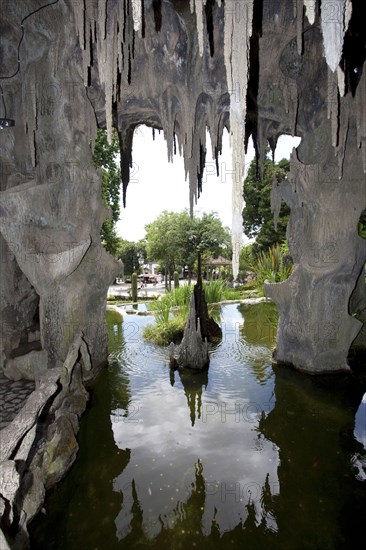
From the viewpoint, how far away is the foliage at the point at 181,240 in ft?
101

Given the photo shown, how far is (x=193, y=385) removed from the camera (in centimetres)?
737

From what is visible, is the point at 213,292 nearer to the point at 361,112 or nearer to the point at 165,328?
the point at 165,328

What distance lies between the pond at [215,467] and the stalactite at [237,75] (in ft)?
11.5

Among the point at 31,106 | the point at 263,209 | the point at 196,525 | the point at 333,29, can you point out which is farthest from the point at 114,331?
the point at 263,209

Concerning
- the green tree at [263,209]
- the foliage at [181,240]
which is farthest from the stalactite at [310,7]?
the foliage at [181,240]

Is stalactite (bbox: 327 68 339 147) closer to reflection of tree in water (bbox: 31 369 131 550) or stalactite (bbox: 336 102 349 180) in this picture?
stalactite (bbox: 336 102 349 180)

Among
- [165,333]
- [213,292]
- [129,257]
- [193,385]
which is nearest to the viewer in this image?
[193,385]

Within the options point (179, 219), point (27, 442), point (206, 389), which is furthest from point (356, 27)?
point (179, 219)

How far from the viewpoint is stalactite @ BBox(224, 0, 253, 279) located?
3.51 metres

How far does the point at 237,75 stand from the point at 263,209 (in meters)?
23.2

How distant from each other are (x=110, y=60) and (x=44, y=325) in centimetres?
556

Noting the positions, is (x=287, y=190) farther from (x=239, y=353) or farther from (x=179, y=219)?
(x=179, y=219)

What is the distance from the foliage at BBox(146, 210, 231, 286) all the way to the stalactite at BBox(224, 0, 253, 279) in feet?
84.9

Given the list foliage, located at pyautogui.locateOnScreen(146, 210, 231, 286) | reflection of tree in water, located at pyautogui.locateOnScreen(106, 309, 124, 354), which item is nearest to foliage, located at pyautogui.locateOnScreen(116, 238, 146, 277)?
foliage, located at pyautogui.locateOnScreen(146, 210, 231, 286)
